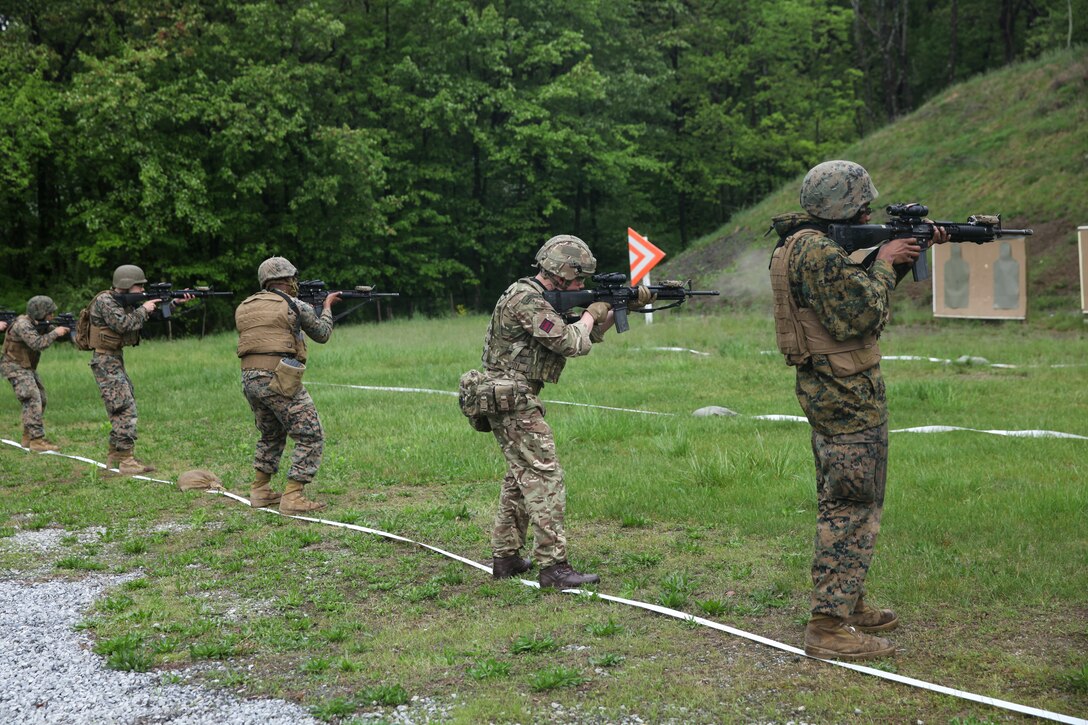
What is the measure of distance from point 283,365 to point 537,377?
10.7ft

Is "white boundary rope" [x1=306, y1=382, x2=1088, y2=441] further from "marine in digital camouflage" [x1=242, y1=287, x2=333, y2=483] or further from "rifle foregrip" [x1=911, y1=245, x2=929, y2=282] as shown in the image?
"rifle foregrip" [x1=911, y1=245, x2=929, y2=282]

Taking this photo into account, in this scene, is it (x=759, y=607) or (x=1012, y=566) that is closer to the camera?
(x=759, y=607)

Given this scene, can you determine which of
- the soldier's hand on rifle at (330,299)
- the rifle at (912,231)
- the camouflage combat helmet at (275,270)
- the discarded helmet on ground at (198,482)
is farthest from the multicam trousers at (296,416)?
the rifle at (912,231)

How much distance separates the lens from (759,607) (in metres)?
5.97

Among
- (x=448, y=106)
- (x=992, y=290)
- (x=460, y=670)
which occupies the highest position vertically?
Answer: (x=448, y=106)

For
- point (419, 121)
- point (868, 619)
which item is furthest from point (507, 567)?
point (419, 121)

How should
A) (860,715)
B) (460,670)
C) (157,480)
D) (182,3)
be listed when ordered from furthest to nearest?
(182,3) → (157,480) → (460,670) → (860,715)

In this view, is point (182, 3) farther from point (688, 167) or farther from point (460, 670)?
point (460, 670)

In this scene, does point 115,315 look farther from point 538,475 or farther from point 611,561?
point 611,561

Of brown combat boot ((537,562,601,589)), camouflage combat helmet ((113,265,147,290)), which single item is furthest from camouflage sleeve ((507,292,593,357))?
camouflage combat helmet ((113,265,147,290))

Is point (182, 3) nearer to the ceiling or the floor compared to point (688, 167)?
nearer to the ceiling

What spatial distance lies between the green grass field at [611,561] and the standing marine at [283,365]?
49cm

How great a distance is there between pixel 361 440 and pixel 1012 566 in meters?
7.87

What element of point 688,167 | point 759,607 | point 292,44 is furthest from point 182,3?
point 759,607
